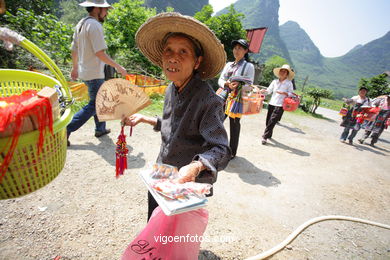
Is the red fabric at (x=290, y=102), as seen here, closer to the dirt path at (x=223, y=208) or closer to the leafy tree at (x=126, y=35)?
the dirt path at (x=223, y=208)

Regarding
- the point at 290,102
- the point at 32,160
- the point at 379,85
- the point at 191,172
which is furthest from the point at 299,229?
the point at 379,85

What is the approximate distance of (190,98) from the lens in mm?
1421

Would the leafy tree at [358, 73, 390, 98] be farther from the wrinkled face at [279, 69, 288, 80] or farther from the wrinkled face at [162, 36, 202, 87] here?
the wrinkled face at [162, 36, 202, 87]

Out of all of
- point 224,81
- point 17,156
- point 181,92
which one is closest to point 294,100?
point 224,81

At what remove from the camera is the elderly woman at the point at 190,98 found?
1.29m

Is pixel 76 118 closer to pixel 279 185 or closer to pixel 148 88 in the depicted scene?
pixel 279 185

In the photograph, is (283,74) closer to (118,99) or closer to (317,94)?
(118,99)

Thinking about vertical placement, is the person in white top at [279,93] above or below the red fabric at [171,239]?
above

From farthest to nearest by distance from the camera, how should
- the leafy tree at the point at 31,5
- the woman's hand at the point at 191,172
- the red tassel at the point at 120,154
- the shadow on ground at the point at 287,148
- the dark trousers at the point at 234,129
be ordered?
1. the leafy tree at the point at 31,5
2. the shadow on ground at the point at 287,148
3. the dark trousers at the point at 234,129
4. the red tassel at the point at 120,154
5. the woman's hand at the point at 191,172

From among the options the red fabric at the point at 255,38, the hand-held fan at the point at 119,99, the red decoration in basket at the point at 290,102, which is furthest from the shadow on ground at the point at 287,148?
the red fabric at the point at 255,38

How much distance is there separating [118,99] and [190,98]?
0.55 metres

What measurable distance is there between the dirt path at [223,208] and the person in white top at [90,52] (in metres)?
0.72

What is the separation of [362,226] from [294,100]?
12.1 feet

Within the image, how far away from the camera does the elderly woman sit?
4.24 ft
